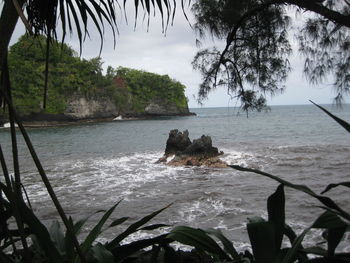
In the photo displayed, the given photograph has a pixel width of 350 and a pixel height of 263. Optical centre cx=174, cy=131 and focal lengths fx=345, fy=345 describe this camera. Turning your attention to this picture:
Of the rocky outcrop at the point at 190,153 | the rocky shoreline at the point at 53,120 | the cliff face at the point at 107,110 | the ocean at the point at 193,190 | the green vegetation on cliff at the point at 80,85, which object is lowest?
the ocean at the point at 193,190

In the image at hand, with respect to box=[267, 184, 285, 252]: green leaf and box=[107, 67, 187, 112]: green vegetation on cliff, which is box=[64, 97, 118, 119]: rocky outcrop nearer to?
box=[107, 67, 187, 112]: green vegetation on cliff

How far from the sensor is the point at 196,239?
1.20 meters

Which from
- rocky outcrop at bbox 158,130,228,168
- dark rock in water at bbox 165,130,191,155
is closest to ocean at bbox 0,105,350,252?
rocky outcrop at bbox 158,130,228,168

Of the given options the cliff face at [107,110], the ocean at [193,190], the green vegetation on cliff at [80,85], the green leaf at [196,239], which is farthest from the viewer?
the cliff face at [107,110]

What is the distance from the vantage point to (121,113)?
71.3 meters

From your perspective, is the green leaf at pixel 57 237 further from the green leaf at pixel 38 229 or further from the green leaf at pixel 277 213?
the green leaf at pixel 277 213

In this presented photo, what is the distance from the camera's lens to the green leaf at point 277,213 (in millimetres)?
1062

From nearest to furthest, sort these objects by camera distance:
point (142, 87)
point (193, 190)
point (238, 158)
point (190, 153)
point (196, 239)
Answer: point (196, 239)
point (193, 190)
point (190, 153)
point (238, 158)
point (142, 87)

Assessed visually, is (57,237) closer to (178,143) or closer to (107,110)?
(178,143)

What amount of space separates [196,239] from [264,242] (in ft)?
0.87

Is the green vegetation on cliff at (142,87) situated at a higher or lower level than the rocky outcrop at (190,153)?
higher

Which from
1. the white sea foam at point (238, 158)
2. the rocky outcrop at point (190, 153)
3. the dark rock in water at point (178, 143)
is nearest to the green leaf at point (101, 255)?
the rocky outcrop at point (190, 153)

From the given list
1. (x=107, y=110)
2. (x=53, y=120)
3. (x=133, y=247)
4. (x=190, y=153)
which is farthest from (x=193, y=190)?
(x=107, y=110)

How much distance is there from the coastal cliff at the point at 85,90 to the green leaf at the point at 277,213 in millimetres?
36054
